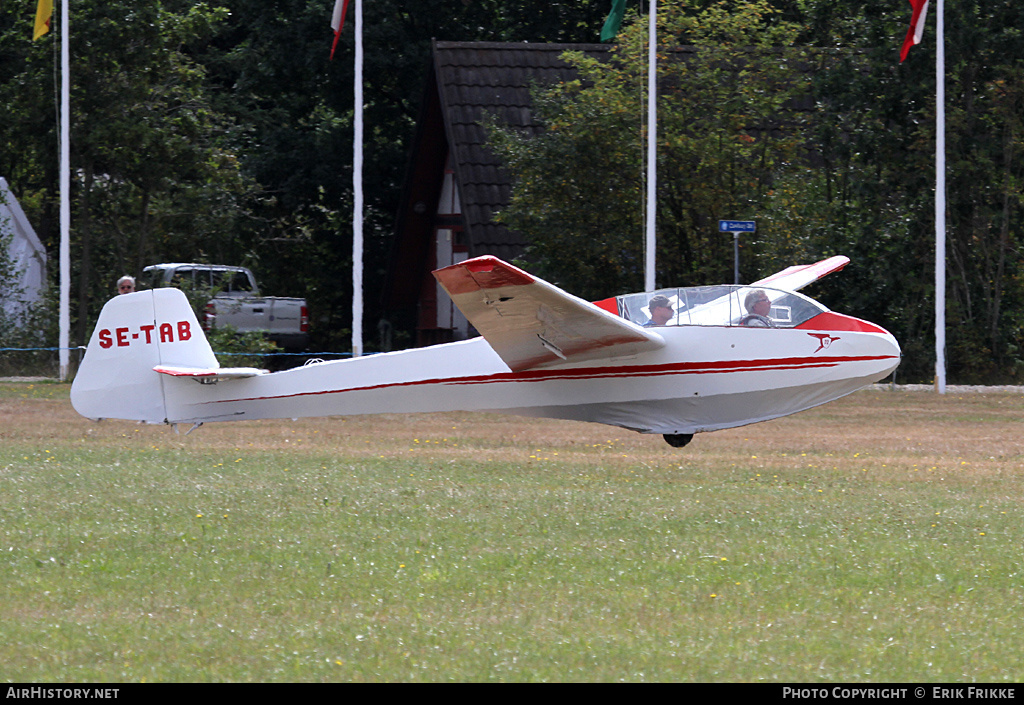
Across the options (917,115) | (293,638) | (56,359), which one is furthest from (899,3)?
(293,638)

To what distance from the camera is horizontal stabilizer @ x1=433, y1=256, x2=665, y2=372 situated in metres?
12.8

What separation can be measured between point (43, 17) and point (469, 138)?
9.42 m

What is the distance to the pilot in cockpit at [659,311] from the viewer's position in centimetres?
1494

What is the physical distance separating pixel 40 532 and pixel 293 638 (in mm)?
3586

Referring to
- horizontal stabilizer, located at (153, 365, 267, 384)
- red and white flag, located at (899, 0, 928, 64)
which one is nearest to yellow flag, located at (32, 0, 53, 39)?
horizontal stabilizer, located at (153, 365, 267, 384)

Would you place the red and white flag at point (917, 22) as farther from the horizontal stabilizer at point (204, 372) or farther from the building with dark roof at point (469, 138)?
the horizontal stabilizer at point (204, 372)

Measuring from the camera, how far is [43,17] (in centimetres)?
2472

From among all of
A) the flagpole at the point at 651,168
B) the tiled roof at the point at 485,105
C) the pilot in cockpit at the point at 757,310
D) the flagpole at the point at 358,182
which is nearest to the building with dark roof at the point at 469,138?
the tiled roof at the point at 485,105

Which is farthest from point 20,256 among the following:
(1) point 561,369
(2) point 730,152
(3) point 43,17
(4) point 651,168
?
(1) point 561,369

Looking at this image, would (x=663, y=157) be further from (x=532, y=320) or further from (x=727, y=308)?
(x=532, y=320)

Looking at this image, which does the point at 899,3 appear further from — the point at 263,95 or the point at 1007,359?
the point at 263,95

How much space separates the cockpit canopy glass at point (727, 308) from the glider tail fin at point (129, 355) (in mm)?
5156

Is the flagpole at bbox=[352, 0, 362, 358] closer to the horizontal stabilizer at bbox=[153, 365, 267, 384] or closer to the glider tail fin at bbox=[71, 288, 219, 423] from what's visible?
the horizontal stabilizer at bbox=[153, 365, 267, 384]

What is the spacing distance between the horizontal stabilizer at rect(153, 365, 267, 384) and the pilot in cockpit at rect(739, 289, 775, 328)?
5.47 metres
